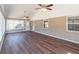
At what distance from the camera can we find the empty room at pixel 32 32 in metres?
1.69

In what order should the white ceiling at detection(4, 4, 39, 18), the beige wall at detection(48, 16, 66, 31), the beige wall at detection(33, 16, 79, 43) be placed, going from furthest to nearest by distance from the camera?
the beige wall at detection(48, 16, 66, 31) → the beige wall at detection(33, 16, 79, 43) → the white ceiling at detection(4, 4, 39, 18)

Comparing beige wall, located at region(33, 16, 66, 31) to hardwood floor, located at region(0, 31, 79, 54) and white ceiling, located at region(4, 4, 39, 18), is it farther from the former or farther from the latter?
white ceiling, located at region(4, 4, 39, 18)

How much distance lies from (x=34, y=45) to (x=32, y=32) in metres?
0.31

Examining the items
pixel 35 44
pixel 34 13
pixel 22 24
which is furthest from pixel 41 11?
pixel 35 44

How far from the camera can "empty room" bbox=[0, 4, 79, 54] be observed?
1688 millimetres

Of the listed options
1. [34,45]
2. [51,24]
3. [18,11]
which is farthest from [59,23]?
[18,11]

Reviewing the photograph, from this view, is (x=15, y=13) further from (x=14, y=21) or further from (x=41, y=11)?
(x=41, y=11)

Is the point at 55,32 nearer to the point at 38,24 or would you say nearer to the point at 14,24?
the point at 38,24

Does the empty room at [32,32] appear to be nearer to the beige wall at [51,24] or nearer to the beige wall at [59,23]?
the beige wall at [51,24]

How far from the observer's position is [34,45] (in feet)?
6.45

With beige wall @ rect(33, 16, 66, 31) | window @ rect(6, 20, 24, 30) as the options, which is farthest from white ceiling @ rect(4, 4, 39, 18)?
beige wall @ rect(33, 16, 66, 31)

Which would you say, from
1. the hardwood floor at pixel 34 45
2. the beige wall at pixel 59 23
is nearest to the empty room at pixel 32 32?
the hardwood floor at pixel 34 45

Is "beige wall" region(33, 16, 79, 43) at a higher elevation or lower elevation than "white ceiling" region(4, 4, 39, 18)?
lower

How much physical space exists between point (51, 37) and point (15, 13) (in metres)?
0.94
